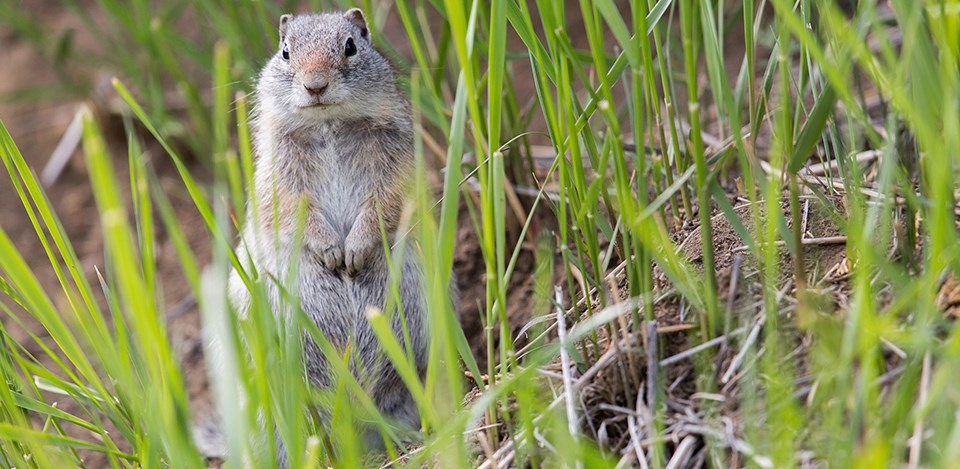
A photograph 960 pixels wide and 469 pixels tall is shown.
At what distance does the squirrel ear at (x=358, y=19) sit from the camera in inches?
140

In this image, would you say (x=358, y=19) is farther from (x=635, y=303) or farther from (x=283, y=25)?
(x=635, y=303)

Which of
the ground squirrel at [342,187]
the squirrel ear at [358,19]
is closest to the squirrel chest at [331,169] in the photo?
the ground squirrel at [342,187]

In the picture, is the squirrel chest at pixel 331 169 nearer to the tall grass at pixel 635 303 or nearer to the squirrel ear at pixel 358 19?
the squirrel ear at pixel 358 19

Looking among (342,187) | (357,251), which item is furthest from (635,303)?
(342,187)

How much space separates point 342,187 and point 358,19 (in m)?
0.63

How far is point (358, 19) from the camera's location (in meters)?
3.61

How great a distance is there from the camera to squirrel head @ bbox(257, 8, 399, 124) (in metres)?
3.17

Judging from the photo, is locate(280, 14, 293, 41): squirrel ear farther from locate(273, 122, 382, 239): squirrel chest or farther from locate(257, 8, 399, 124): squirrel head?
locate(273, 122, 382, 239): squirrel chest

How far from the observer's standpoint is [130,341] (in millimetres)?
2496

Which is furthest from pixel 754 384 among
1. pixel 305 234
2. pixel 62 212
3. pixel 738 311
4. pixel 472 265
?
pixel 62 212

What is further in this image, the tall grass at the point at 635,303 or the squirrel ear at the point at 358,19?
the squirrel ear at the point at 358,19

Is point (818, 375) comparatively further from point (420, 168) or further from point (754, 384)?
point (420, 168)

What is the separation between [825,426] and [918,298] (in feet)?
1.00

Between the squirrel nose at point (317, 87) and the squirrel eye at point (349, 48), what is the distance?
0.88 feet
